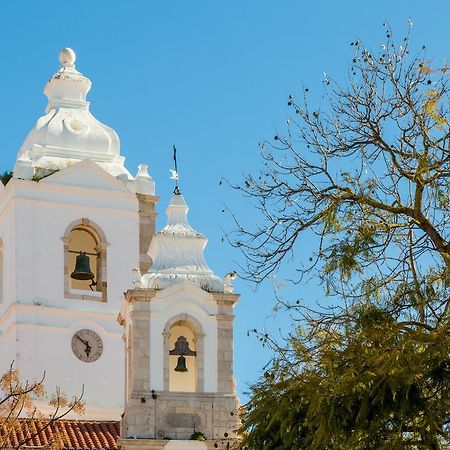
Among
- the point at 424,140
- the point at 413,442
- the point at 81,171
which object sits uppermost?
the point at 81,171

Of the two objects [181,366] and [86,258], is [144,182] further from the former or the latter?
[181,366]

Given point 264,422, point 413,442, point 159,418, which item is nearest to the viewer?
point 413,442

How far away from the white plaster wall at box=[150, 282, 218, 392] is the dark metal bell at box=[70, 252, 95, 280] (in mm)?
2917

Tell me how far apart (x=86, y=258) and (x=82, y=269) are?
0.51 metres

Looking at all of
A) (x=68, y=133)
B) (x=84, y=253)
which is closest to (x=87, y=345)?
(x=84, y=253)

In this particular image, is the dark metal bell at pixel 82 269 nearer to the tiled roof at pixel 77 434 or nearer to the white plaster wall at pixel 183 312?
the white plaster wall at pixel 183 312

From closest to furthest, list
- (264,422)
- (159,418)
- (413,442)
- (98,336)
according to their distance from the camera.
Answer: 1. (413,442)
2. (264,422)
3. (159,418)
4. (98,336)

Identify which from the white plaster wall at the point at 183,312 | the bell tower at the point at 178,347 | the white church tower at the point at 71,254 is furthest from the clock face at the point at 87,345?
the white plaster wall at the point at 183,312

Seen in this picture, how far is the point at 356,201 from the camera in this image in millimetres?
21016

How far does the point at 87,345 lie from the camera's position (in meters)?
37.0

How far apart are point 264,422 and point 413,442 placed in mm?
2828

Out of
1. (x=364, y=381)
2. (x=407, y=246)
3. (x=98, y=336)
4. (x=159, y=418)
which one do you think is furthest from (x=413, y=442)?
(x=98, y=336)

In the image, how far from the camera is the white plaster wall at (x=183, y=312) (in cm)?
3353

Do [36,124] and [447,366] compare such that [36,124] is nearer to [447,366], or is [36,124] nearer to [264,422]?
[264,422]
